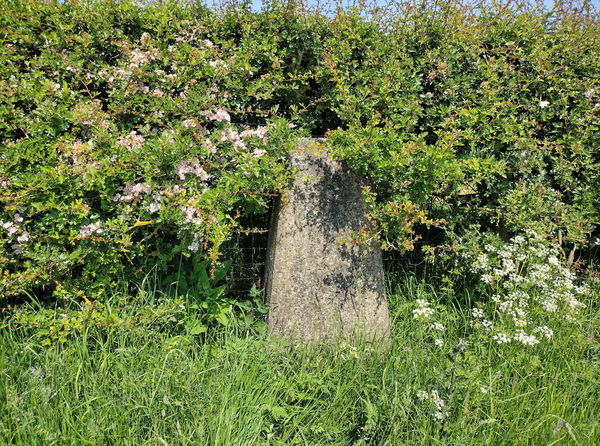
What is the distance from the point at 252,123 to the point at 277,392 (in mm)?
1911

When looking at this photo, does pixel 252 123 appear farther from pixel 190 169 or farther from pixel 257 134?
pixel 190 169

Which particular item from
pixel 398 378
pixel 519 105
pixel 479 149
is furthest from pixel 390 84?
pixel 398 378

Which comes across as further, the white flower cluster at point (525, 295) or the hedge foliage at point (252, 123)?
the white flower cluster at point (525, 295)

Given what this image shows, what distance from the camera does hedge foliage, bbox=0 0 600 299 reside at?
244cm

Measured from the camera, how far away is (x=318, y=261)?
108 inches

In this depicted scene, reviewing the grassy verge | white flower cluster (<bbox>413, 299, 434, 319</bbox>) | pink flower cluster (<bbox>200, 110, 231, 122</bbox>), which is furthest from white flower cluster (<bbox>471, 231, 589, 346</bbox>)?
pink flower cluster (<bbox>200, 110, 231, 122</bbox>)

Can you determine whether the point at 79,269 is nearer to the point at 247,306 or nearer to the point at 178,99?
the point at 247,306

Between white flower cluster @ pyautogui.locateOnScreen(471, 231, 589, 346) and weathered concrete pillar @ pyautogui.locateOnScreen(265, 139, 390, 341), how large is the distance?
0.71 metres

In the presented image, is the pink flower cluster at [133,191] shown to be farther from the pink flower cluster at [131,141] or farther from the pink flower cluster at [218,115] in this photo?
the pink flower cluster at [218,115]

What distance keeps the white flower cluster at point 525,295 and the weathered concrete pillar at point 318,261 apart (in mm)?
706

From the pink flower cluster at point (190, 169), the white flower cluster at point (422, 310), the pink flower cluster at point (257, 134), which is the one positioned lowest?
the white flower cluster at point (422, 310)

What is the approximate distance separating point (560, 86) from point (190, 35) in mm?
2880

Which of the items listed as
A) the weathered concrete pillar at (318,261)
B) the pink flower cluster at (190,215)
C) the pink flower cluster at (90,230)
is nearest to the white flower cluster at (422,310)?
the weathered concrete pillar at (318,261)

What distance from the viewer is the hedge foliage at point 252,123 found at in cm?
244
